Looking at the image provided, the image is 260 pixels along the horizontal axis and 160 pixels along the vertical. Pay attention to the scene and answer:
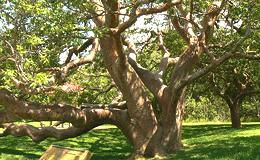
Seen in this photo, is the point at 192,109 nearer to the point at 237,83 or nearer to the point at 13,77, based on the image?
the point at 237,83

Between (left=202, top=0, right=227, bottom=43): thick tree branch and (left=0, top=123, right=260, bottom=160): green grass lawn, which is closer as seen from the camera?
(left=0, top=123, right=260, bottom=160): green grass lawn

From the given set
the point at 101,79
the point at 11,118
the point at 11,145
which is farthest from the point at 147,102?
the point at 101,79

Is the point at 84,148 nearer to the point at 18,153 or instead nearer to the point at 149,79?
the point at 18,153

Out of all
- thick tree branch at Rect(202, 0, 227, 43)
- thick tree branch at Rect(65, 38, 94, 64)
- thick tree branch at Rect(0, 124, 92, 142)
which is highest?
thick tree branch at Rect(202, 0, 227, 43)

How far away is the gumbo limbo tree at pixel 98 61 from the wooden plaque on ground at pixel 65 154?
2194 millimetres

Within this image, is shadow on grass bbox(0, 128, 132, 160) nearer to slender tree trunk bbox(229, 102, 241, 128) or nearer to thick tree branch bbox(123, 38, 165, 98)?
thick tree branch bbox(123, 38, 165, 98)

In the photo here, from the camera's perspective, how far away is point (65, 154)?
1119 cm

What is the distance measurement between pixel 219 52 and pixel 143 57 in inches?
190

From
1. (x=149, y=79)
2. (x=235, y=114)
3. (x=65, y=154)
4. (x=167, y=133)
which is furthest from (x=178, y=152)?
(x=235, y=114)

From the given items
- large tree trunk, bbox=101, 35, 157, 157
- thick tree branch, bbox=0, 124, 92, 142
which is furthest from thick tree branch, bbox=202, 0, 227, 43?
thick tree branch, bbox=0, 124, 92, 142

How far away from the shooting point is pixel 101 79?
103 feet

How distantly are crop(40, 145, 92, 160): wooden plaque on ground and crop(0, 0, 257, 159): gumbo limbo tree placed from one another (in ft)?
7.20

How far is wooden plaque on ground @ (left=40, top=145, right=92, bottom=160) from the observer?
10.9 metres

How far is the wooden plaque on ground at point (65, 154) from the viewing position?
10922 millimetres
